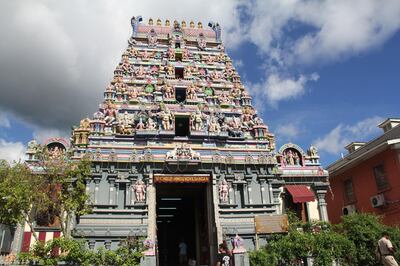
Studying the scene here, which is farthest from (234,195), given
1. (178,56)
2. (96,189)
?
(178,56)

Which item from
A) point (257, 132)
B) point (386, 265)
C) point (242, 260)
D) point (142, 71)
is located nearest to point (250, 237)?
point (242, 260)

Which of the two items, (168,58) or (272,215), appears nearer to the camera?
(272,215)

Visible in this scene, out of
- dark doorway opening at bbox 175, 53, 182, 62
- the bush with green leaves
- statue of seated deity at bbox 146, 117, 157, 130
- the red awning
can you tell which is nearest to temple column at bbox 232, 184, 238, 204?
the red awning

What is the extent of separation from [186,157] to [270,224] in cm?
644

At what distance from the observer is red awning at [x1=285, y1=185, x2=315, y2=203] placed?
2270 cm

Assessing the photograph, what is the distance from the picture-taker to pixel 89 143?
880 inches

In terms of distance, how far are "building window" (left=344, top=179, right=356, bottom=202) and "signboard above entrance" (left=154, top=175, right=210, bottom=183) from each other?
12.1 metres

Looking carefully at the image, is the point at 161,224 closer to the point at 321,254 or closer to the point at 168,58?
Result: the point at 168,58

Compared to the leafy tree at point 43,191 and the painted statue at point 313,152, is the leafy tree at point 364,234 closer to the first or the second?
the painted statue at point 313,152

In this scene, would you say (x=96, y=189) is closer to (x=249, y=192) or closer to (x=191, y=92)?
(x=249, y=192)

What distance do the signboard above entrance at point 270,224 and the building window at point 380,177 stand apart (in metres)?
7.46

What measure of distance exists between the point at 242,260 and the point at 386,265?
608 cm

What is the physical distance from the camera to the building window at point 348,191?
27.0 metres

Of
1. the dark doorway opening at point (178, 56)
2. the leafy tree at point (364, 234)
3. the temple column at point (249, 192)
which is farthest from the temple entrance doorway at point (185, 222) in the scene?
the dark doorway opening at point (178, 56)
